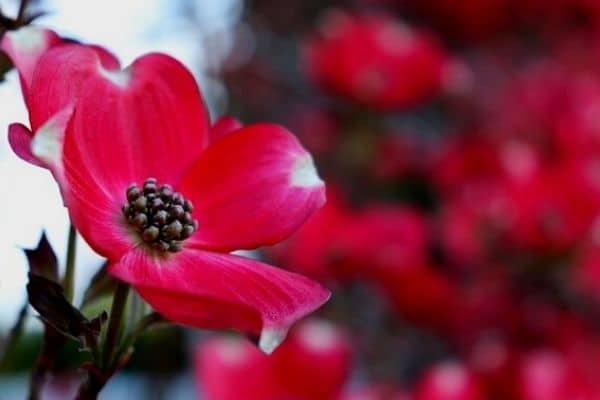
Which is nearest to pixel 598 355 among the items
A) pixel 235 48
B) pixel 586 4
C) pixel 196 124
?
pixel 586 4

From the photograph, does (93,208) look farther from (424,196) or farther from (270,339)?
(424,196)

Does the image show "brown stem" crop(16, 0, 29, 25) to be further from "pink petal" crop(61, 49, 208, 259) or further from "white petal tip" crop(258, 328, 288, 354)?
"white petal tip" crop(258, 328, 288, 354)

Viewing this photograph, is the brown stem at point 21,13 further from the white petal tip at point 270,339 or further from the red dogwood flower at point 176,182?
the white petal tip at point 270,339

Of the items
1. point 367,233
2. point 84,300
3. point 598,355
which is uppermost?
point 84,300

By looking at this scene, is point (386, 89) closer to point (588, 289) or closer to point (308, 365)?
point (588, 289)

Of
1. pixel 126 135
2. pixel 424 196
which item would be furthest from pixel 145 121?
pixel 424 196

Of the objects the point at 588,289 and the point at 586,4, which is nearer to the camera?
the point at 588,289

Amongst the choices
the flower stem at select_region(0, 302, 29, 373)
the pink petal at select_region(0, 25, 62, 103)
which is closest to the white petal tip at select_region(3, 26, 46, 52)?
the pink petal at select_region(0, 25, 62, 103)
